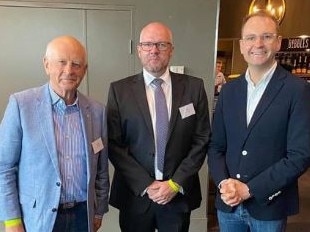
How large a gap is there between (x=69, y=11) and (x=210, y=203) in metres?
2.56

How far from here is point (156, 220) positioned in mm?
1901

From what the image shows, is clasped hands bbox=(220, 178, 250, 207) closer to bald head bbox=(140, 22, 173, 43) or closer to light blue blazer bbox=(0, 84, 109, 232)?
light blue blazer bbox=(0, 84, 109, 232)

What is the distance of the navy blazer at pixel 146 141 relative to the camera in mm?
1787

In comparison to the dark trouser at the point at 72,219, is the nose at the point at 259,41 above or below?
above

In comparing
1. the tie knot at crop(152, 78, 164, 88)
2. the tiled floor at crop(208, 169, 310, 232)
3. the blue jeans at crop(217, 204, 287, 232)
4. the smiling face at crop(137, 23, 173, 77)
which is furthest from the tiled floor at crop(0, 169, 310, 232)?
the smiling face at crop(137, 23, 173, 77)

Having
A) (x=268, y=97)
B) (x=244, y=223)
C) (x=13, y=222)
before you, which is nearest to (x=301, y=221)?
(x=244, y=223)

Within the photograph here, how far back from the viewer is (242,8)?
8148 mm

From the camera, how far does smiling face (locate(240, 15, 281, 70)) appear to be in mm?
1562

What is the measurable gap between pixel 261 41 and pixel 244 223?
917 millimetres

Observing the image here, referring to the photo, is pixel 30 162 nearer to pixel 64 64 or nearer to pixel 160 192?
pixel 64 64

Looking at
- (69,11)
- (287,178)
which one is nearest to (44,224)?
(287,178)

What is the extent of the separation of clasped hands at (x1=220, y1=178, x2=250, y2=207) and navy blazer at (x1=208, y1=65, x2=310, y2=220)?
0.11 ft

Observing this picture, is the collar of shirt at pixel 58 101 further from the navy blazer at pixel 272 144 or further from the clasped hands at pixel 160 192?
the navy blazer at pixel 272 144

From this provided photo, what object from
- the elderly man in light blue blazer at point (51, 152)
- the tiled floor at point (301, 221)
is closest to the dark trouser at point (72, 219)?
the elderly man in light blue blazer at point (51, 152)
